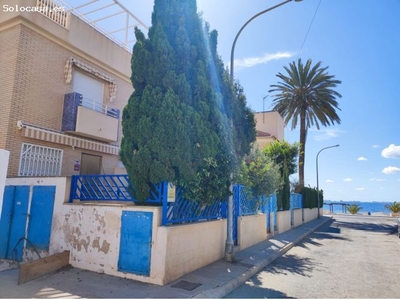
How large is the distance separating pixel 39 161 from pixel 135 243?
6.21 meters

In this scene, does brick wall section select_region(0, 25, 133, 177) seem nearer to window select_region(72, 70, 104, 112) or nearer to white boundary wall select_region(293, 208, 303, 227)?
window select_region(72, 70, 104, 112)

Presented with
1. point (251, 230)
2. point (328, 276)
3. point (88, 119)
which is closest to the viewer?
point (328, 276)

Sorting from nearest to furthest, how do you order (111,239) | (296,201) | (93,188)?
(111,239), (93,188), (296,201)

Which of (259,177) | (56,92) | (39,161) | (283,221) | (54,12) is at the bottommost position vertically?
(283,221)

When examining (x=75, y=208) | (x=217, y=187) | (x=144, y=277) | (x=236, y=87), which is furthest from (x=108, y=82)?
(x=144, y=277)

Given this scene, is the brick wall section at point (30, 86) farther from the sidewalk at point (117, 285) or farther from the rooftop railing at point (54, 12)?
the sidewalk at point (117, 285)

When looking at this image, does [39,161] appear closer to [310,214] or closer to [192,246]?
[192,246]

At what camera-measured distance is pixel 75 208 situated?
750 centimetres

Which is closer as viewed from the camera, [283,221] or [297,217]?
[283,221]

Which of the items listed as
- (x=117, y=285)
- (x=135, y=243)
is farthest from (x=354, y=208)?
(x=117, y=285)

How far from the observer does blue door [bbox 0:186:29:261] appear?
834cm

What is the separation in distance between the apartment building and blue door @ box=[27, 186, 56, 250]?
2143 millimetres

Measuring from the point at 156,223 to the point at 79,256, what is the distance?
97.9 inches

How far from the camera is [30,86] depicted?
33.7 ft
